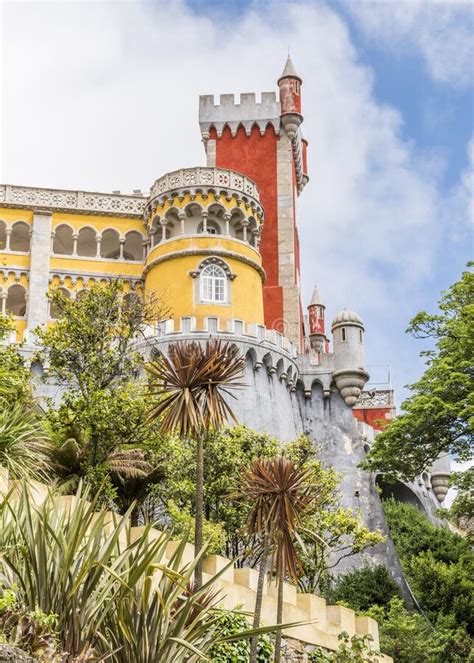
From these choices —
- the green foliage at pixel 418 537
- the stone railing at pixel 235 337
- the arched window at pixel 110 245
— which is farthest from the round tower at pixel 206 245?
the green foliage at pixel 418 537

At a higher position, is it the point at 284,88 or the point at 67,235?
the point at 284,88

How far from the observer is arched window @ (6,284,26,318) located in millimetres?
47812

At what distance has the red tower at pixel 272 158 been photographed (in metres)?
48.7

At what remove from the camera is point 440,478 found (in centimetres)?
5025

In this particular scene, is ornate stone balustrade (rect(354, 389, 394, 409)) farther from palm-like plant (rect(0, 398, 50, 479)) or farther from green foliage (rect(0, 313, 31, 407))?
palm-like plant (rect(0, 398, 50, 479))

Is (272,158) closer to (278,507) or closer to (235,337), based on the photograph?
(235,337)

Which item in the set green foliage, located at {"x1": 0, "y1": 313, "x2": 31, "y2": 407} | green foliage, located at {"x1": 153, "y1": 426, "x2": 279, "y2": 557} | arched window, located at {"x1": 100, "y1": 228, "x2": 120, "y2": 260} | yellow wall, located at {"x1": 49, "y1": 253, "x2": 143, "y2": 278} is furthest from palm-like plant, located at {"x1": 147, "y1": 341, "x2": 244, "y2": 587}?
arched window, located at {"x1": 100, "y1": 228, "x2": 120, "y2": 260}

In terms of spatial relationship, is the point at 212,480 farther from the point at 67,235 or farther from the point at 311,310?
the point at 311,310

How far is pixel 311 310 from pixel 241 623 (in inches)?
1861

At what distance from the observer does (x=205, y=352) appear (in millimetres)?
18875

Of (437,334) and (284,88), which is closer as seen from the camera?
(437,334)

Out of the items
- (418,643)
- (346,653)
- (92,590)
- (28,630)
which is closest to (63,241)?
(418,643)

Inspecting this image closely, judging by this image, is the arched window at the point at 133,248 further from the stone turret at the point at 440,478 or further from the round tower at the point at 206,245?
the stone turret at the point at 440,478

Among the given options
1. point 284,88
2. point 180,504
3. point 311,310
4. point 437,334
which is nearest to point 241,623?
point 180,504
